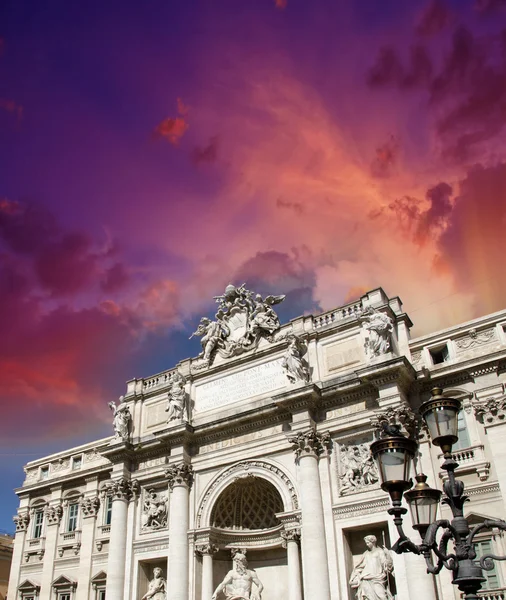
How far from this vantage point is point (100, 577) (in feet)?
98.3

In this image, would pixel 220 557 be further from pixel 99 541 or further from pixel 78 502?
pixel 78 502

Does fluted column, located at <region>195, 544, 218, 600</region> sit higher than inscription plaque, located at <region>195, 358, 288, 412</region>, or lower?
lower

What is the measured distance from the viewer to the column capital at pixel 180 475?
1099 inches

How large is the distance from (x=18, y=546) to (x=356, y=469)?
68.9 feet

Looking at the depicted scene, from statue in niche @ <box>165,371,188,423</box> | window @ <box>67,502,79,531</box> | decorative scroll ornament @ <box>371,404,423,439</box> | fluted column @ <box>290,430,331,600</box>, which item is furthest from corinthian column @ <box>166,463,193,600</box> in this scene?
decorative scroll ornament @ <box>371,404,423,439</box>

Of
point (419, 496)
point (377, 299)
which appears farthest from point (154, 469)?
point (419, 496)

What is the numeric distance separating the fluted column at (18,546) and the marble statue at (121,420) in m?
8.90

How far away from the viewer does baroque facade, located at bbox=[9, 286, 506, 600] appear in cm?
2264

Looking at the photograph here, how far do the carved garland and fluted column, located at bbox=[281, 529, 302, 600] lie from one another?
1.04 m

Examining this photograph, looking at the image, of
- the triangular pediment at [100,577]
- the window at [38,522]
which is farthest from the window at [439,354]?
the window at [38,522]

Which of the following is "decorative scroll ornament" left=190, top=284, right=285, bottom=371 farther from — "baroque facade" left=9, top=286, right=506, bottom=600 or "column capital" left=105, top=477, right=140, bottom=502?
"column capital" left=105, top=477, right=140, bottom=502

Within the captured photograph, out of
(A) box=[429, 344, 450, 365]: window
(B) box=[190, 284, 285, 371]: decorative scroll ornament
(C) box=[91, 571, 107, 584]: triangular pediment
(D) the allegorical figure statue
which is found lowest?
(D) the allegorical figure statue

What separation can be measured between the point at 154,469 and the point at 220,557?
514 centimetres

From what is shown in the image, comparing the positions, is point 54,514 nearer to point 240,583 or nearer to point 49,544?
point 49,544
